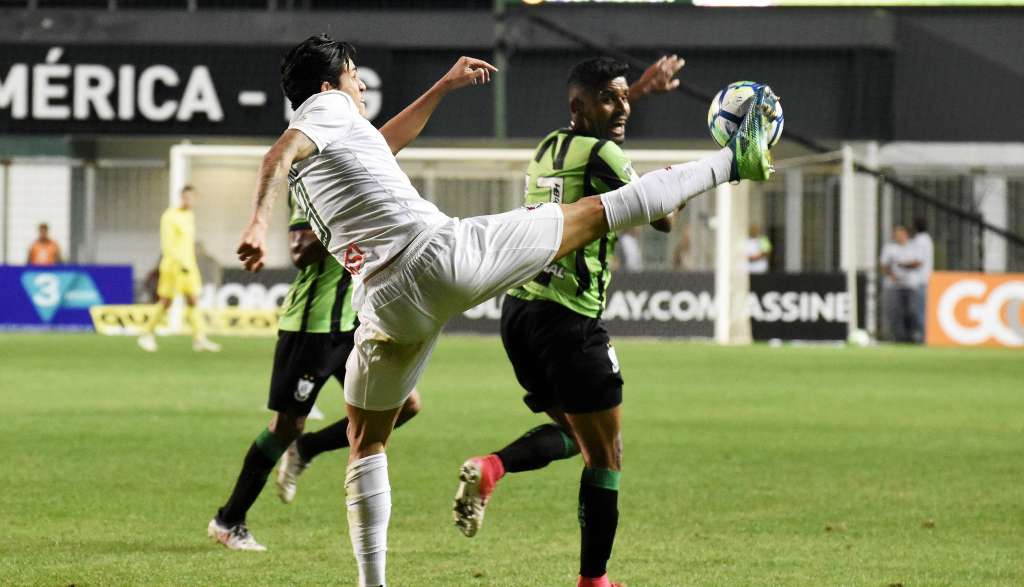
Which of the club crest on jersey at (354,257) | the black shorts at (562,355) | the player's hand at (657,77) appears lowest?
the black shorts at (562,355)

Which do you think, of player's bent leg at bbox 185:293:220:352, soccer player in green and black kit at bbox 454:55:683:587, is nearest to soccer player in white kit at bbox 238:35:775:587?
soccer player in green and black kit at bbox 454:55:683:587

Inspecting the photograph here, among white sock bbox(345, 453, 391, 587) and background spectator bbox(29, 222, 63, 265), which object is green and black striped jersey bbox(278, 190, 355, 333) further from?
background spectator bbox(29, 222, 63, 265)

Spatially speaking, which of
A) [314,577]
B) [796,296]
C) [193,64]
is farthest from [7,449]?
[193,64]

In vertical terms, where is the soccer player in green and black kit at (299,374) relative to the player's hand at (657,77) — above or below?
below

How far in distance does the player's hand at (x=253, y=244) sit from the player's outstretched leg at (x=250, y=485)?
2.85m

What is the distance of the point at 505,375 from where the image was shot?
1966 cm

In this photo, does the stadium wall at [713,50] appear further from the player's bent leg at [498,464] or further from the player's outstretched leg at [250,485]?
the player's bent leg at [498,464]

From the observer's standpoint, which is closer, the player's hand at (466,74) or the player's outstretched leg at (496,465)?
the player's outstretched leg at (496,465)

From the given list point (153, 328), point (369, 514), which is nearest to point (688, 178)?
point (369, 514)

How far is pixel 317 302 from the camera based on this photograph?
8.46 m

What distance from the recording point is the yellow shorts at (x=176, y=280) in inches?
924

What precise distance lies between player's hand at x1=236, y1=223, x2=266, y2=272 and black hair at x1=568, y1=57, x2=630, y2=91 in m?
2.09

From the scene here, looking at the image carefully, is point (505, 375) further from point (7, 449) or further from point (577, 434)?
point (577, 434)

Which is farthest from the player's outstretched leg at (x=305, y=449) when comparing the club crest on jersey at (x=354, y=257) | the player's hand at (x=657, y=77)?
the club crest on jersey at (x=354, y=257)
